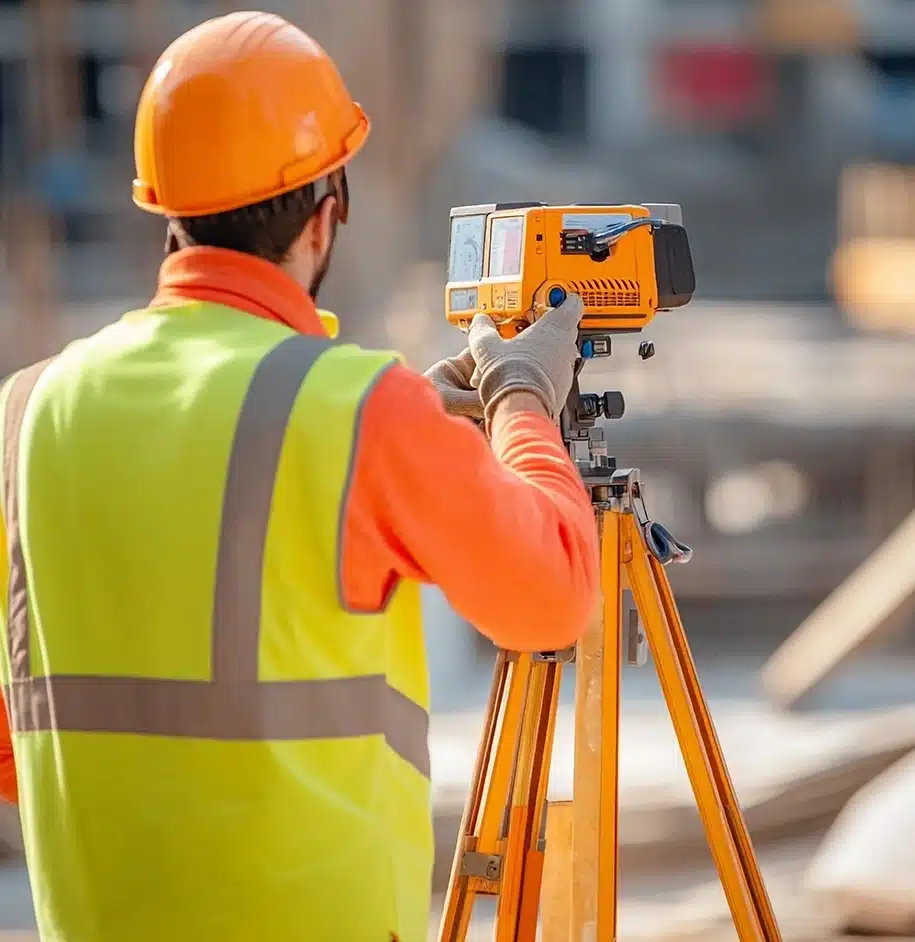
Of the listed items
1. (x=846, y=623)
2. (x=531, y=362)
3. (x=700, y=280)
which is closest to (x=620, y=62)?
(x=700, y=280)

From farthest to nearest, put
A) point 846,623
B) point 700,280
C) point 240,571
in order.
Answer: point 700,280
point 846,623
point 240,571

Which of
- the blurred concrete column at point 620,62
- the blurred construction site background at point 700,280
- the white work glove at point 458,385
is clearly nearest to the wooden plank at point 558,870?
the white work glove at point 458,385

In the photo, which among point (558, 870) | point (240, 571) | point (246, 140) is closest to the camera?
point (240, 571)

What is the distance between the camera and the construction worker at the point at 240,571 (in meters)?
1.46

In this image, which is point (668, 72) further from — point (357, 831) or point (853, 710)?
point (357, 831)

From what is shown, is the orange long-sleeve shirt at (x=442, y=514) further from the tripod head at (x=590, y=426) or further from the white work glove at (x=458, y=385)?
the tripod head at (x=590, y=426)

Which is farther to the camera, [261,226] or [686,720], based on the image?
[686,720]

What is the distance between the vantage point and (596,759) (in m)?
2.32

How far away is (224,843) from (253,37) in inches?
27.0

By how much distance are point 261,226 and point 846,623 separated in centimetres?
480

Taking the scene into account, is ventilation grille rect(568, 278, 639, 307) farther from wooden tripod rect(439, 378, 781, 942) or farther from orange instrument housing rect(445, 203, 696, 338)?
wooden tripod rect(439, 378, 781, 942)

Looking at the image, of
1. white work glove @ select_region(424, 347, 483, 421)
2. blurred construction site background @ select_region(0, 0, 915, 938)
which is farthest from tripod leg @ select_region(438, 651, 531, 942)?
blurred construction site background @ select_region(0, 0, 915, 938)

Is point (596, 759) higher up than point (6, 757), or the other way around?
point (6, 757)

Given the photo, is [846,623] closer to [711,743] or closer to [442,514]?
[711,743]
